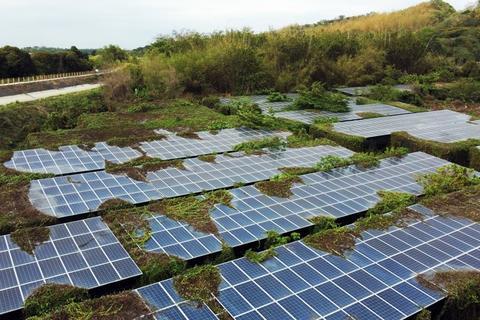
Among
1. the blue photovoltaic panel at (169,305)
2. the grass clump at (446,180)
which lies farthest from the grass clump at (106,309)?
the grass clump at (446,180)

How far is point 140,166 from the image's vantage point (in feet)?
44.1

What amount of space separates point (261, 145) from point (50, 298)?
32.8ft

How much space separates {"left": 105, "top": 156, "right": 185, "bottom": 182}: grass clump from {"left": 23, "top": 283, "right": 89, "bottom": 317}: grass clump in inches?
208

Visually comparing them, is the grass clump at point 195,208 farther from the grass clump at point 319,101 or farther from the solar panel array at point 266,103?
the grass clump at point 319,101

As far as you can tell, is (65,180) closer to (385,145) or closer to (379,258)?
(379,258)

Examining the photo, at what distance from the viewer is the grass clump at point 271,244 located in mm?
8453

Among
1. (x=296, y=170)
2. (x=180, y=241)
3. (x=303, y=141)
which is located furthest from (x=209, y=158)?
(x=180, y=241)

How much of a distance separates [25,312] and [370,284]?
5859mm

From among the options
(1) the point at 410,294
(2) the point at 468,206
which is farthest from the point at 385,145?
(1) the point at 410,294

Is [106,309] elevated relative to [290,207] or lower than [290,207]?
elevated

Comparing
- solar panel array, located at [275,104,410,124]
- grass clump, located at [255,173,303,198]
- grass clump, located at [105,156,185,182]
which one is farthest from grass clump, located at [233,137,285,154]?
solar panel array, located at [275,104,410,124]

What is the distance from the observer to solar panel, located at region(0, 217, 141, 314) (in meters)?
7.43

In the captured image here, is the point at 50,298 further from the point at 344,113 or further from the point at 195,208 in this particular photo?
the point at 344,113

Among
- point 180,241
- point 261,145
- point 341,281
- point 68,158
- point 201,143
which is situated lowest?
point 341,281
